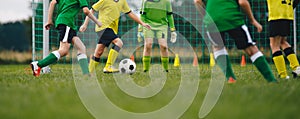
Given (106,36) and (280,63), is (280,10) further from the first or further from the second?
(106,36)

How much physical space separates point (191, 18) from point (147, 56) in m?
5.24

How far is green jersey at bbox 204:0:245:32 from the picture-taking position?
423 cm

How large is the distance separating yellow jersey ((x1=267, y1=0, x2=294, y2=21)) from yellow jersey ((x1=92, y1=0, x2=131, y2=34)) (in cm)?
251

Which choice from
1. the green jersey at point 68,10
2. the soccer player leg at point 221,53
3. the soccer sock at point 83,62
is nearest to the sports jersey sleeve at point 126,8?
the green jersey at point 68,10

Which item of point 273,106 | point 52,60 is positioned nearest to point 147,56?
point 52,60

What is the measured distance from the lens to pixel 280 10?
5.00 meters

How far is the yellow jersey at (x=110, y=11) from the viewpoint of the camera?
6.67 metres

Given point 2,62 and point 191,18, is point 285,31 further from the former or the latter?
Answer: point 2,62

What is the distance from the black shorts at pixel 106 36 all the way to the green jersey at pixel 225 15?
2.56 metres

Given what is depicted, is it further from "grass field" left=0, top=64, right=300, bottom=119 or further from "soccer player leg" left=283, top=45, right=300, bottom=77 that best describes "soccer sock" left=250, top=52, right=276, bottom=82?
"soccer player leg" left=283, top=45, right=300, bottom=77

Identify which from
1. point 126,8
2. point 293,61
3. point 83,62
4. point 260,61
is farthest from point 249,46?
point 126,8

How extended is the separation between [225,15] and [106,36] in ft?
9.16

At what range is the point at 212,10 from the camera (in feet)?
14.3

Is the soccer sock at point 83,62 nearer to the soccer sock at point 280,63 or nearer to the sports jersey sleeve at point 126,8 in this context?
the sports jersey sleeve at point 126,8
